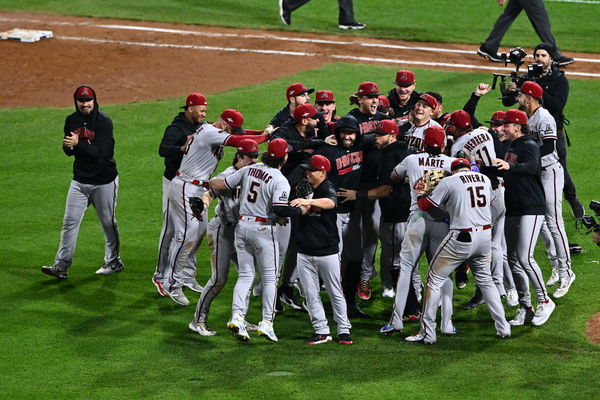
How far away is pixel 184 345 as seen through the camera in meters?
9.41

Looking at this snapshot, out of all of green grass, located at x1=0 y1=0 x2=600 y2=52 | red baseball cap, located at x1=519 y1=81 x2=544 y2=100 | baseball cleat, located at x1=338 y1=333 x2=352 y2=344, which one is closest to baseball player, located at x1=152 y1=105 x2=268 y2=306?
baseball cleat, located at x1=338 y1=333 x2=352 y2=344

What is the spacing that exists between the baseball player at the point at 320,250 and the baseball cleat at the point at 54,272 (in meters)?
2.97

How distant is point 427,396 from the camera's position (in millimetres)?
8250

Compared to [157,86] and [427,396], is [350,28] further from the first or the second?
[427,396]

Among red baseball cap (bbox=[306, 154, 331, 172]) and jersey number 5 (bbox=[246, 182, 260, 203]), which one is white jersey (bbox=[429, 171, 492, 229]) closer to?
red baseball cap (bbox=[306, 154, 331, 172])

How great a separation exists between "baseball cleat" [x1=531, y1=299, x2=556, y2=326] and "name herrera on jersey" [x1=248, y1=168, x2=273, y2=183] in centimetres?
283

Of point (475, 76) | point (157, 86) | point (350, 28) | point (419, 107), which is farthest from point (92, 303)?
point (350, 28)

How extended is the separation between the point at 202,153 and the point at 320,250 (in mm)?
1768

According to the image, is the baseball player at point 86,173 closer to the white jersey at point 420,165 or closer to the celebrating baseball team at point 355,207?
the celebrating baseball team at point 355,207

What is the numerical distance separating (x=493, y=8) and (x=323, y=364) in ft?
49.0

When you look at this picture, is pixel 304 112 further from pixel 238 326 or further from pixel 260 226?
pixel 238 326

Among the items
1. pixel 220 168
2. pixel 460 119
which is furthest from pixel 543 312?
pixel 220 168

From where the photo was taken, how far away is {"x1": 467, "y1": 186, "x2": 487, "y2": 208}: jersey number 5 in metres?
9.10

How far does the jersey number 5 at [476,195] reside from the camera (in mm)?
9102
